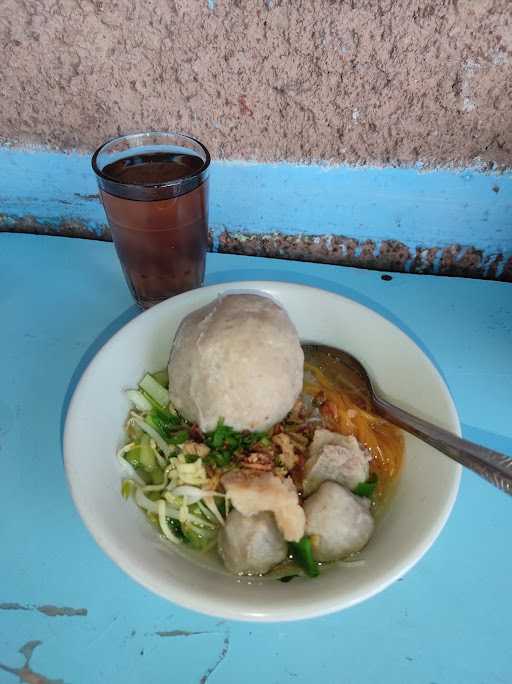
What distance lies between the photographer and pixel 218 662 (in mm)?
745

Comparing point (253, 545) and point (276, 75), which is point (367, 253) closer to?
point (276, 75)

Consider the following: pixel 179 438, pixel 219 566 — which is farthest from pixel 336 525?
pixel 179 438

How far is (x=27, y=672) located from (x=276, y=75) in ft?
3.59

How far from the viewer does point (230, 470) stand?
834 mm

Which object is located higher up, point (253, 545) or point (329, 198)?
point (329, 198)

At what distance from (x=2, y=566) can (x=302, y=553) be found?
457 millimetres

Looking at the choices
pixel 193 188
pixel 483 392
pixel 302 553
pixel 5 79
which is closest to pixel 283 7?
pixel 193 188

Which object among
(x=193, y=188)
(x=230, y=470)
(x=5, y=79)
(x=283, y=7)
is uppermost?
(x=283, y=7)

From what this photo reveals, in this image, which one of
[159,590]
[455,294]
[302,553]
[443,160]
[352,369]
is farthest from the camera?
[455,294]

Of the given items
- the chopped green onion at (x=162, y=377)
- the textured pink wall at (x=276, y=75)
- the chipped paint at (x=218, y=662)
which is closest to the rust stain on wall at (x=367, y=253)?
the textured pink wall at (x=276, y=75)

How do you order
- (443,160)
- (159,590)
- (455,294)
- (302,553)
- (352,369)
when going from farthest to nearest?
1. (455,294)
2. (443,160)
3. (352,369)
4. (302,553)
5. (159,590)

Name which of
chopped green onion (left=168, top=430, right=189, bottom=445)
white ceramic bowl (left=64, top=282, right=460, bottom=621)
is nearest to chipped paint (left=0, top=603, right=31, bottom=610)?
white ceramic bowl (left=64, top=282, right=460, bottom=621)

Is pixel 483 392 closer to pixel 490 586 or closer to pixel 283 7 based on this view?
pixel 490 586

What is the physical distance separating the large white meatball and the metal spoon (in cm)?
14
